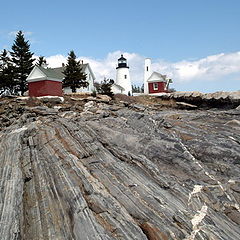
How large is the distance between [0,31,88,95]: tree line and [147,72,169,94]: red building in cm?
1632

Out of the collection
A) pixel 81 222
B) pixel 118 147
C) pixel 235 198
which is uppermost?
pixel 118 147

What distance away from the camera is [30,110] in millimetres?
19500

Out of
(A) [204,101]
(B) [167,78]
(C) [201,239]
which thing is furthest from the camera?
(B) [167,78]

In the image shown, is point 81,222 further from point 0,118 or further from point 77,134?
point 0,118

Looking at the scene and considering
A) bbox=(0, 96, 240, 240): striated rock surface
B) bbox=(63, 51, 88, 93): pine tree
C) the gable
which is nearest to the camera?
bbox=(0, 96, 240, 240): striated rock surface

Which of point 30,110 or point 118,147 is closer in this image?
point 118,147

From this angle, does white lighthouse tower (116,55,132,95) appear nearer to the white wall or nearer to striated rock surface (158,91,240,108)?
the white wall

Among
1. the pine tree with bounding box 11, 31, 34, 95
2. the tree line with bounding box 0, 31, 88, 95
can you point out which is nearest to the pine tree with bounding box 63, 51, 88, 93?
the tree line with bounding box 0, 31, 88, 95

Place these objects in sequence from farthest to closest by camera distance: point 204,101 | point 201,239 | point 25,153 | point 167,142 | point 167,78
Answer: point 167,78 → point 204,101 → point 167,142 → point 25,153 → point 201,239

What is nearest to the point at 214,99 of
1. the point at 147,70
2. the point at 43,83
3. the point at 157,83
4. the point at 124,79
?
the point at 43,83

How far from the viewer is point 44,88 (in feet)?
107

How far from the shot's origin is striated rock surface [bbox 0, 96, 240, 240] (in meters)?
6.55

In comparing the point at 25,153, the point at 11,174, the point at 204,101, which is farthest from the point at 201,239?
the point at 204,101

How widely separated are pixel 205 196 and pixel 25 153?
26.4 ft
